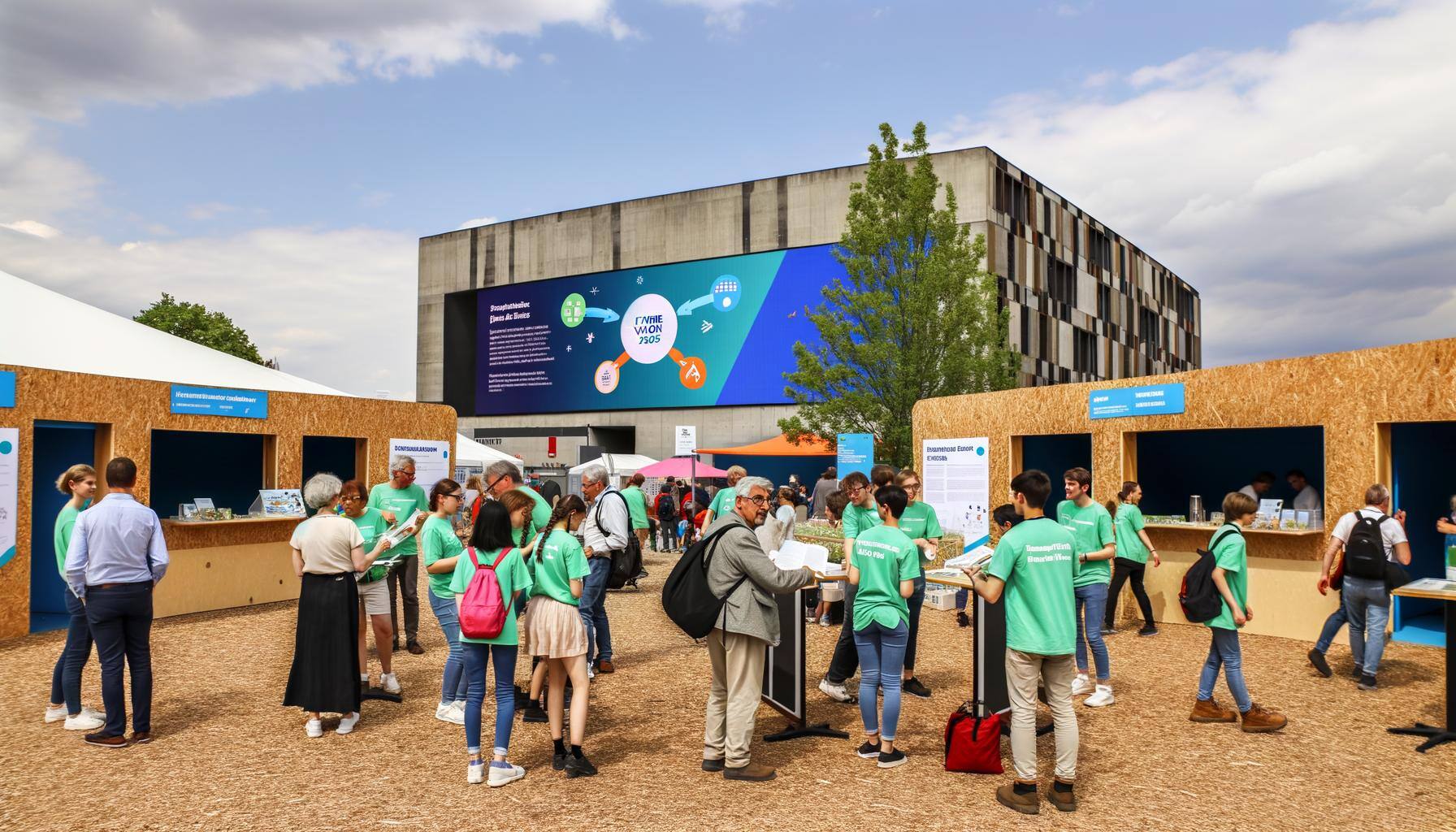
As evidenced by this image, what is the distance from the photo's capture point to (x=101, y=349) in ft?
38.1

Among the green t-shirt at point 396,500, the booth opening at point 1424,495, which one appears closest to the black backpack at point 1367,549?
the booth opening at point 1424,495

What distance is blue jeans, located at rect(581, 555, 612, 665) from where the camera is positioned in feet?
24.6

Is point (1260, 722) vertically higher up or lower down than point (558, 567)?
lower down

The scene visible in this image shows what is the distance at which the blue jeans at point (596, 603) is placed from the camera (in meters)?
7.49

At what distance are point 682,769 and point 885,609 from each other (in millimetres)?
1489

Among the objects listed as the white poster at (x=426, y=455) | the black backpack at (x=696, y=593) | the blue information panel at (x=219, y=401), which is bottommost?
the black backpack at (x=696, y=593)

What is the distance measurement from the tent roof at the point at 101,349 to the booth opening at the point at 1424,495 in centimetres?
1273

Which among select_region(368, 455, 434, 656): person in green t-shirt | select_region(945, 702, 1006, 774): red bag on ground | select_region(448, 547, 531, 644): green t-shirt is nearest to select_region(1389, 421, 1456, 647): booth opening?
select_region(945, 702, 1006, 774): red bag on ground

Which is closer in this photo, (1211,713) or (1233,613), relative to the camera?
(1233,613)

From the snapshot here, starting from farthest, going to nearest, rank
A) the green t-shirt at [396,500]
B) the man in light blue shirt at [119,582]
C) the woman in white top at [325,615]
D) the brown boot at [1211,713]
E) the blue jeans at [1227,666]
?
the green t-shirt at [396,500]
the brown boot at [1211,713]
the blue jeans at [1227,666]
the woman in white top at [325,615]
the man in light blue shirt at [119,582]

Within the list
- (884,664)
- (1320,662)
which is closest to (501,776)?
(884,664)

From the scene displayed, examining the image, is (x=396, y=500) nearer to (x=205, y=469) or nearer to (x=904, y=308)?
(x=205, y=469)

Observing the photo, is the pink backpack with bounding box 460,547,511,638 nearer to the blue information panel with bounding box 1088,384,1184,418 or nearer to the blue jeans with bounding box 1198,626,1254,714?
the blue jeans with bounding box 1198,626,1254,714

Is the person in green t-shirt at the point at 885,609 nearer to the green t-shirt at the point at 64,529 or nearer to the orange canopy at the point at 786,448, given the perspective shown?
the green t-shirt at the point at 64,529
